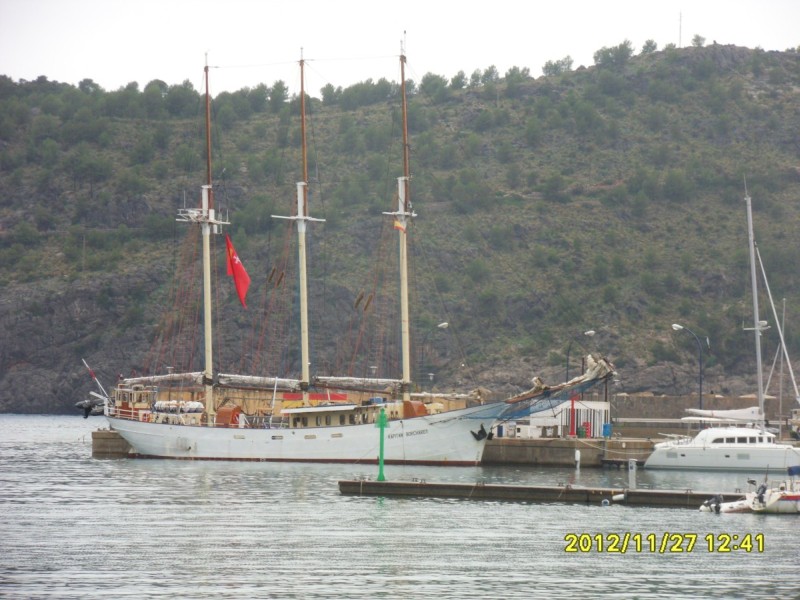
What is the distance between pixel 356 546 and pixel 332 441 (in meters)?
36.3

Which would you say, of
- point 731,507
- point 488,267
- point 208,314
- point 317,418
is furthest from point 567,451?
point 488,267

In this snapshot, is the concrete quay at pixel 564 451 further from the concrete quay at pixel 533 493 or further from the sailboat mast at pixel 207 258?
the concrete quay at pixel 533 493

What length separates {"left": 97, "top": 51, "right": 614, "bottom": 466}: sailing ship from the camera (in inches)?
3123

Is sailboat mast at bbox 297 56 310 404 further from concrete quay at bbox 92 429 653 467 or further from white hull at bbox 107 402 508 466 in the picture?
concrete quay at bbox 92 429 653 467

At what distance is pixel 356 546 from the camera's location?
149 feet

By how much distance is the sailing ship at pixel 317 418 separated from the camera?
260 feet

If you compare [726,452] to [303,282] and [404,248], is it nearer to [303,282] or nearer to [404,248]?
Answer: [404,248]

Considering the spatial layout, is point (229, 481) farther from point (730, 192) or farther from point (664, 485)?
point (730, 192)

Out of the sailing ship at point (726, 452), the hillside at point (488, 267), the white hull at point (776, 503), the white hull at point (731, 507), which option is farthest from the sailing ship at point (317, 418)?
the hillside at point (488, 267)

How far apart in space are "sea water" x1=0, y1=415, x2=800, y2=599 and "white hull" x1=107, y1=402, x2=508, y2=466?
10.9 metres
